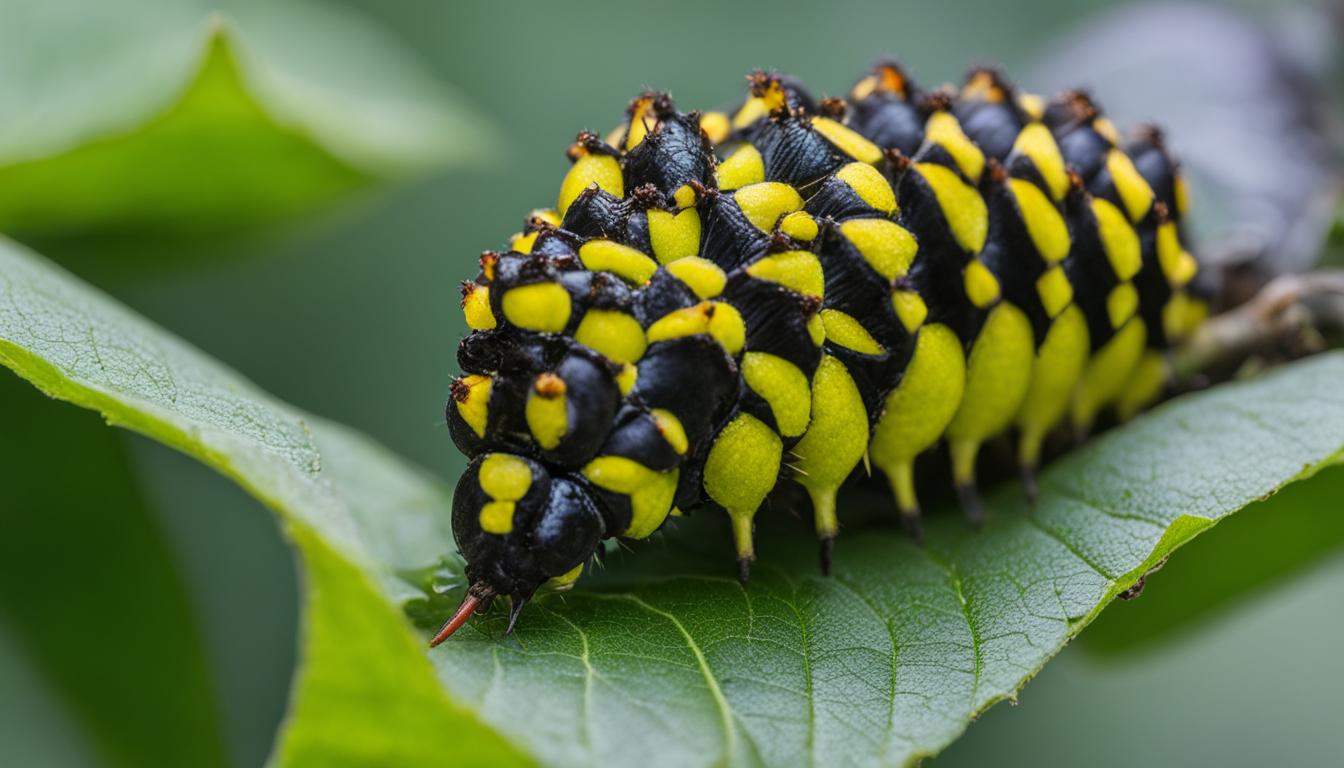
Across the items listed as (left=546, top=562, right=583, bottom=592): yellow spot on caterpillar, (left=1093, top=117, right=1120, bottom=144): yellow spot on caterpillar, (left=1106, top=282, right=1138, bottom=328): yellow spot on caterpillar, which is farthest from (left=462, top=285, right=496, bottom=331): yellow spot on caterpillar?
(left=1093, top=117, right=1120, bottom=144): yellow spot on caterpillar

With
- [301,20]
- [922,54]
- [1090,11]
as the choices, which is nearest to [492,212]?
[301,20]

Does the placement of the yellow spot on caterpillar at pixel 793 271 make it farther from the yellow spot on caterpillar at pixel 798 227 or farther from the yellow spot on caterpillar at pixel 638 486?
the yellow spot on caterpillar at pixel 638 486

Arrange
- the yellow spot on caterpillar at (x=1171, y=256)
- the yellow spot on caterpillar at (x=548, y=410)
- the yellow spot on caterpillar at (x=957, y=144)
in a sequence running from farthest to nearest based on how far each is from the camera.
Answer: the yellow spot on caterpillar at (x=1171, y=256)
the yellow spot on caterpillar at (x=957, y=144)
the yellow spot on caterpillar at (x=548, y=410)

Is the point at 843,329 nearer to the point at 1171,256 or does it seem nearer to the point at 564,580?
the point at 564,580

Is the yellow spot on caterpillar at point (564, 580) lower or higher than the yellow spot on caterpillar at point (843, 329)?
lower

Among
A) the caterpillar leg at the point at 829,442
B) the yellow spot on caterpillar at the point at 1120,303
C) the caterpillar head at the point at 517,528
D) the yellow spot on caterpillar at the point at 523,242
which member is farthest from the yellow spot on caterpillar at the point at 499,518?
the yellow spot on caterpillar at the point at 1120,303

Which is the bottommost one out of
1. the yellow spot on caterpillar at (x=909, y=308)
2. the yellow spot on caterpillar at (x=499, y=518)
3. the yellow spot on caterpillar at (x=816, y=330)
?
the yellow spot on caterpillar at (x=499, y=518)
